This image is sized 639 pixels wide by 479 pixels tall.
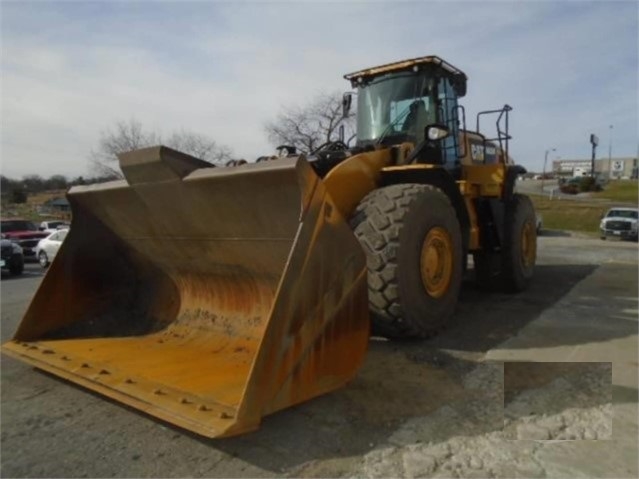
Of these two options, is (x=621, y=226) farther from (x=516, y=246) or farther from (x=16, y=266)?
(x=16, y=266)

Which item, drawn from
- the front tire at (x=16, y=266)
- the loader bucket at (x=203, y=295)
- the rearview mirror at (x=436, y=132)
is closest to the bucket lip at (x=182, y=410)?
the loader bucket at (x=203, y=295)

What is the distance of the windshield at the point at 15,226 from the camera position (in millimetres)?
21269

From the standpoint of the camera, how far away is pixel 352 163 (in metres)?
4.74

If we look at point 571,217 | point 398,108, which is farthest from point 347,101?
point 571,217

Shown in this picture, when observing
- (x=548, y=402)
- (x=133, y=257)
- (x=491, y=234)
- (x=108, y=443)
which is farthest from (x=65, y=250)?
(x=491, y=234)

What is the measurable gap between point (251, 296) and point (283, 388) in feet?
4.52

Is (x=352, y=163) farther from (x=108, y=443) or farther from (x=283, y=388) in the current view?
(x=108, y=443)

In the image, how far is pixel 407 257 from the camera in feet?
14.0

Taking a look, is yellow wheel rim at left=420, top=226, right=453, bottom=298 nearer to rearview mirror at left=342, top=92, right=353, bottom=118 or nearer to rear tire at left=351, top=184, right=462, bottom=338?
rear tire at left=351, top=184, right=462, bottom=338

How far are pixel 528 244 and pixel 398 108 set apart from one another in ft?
11.5

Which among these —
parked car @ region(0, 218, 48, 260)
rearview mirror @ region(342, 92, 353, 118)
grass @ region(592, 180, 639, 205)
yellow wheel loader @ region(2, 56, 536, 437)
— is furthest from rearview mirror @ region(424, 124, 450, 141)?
grass @ region(592, 180, 639, 205)

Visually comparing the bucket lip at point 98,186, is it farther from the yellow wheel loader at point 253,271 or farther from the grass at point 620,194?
the grass at point 620,194

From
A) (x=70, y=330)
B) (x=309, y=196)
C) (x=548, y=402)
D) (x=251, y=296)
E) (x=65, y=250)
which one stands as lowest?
A: (x=548, y=402)

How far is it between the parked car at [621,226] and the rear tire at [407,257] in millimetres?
22101
